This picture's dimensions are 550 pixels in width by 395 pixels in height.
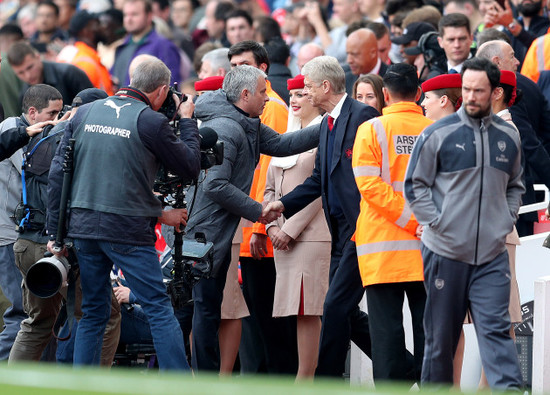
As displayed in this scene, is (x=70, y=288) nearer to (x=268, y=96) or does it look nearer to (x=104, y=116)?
(x=104, y=116)

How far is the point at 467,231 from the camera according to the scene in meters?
6.40

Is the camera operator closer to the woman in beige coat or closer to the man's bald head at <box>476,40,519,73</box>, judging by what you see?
the woman in beige coat

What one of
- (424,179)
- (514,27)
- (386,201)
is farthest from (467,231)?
(514,27)

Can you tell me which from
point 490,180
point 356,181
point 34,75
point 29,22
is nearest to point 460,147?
point 490,180

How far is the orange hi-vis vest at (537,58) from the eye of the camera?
34.0 ft

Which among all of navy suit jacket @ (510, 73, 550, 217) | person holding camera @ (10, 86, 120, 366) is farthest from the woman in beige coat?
navy suit jacket @ (510, 73, 550, 217)

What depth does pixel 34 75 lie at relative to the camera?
37.1ft

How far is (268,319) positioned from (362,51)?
3.03 metres

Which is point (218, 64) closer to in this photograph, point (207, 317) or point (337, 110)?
point (337, 110)

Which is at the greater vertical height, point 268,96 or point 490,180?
point 268,96

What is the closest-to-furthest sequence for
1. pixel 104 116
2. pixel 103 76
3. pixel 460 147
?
pixel 460 147 → pixel 104 116 → pixel 103 76

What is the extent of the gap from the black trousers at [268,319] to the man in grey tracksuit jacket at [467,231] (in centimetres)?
227

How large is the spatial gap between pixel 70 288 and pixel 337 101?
2.20 meters

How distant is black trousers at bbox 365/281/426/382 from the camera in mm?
7250
